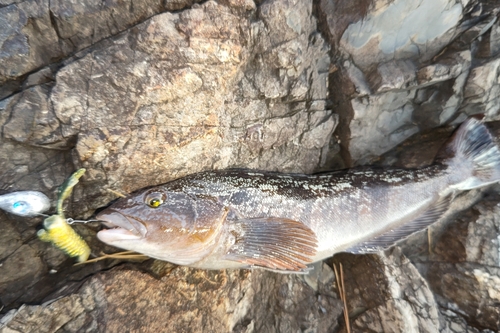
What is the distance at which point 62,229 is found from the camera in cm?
238

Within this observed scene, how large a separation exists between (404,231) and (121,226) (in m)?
3.10

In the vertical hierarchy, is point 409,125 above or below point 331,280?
above

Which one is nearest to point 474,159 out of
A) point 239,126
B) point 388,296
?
point 388,296

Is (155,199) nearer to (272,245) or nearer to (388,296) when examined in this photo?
(272,245)

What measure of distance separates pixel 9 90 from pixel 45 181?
0.81 m

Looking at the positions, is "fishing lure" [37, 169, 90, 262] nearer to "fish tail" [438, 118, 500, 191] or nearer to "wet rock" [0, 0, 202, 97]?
"wet rock" [0, 0, 202, 97]

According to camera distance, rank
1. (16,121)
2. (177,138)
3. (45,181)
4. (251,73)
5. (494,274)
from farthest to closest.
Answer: (494,274) → (251,73) → (177,138) → (45,181) → (16,121)

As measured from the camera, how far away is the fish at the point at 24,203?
224 centimetres

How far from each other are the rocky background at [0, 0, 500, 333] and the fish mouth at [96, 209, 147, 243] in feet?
1.22

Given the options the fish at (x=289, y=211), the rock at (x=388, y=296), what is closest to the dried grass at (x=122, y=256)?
the fish at (x=289, y=211)

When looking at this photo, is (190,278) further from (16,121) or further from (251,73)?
(251,73)

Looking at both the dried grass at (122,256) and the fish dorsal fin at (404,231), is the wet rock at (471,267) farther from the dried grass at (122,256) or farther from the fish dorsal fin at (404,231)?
the dried grass at (122,256)

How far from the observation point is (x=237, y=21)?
2.69 m

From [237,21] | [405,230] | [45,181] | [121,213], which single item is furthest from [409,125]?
[45,181]
